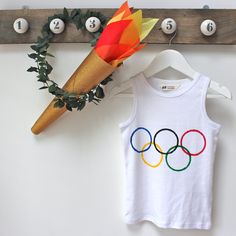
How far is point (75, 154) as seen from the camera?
3.20 feet

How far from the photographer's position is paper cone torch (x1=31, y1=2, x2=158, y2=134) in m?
0.77

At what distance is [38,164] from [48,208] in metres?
0.15

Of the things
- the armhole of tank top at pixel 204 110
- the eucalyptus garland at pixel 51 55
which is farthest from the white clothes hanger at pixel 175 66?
the eucalyptus garland at pixel 51 55

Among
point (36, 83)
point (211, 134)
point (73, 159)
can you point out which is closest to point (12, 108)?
point (36, 83)

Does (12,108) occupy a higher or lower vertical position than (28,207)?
higher

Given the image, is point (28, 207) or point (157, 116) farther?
point (28, 207)

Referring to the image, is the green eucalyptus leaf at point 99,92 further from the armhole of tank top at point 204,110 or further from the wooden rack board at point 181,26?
the armhole of tank top at point 204,110

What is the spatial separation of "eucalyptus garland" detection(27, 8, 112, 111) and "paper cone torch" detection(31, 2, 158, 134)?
1.2 inches

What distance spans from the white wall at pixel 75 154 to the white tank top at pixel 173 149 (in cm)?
7

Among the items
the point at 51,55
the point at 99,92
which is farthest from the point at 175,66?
the point at 51,55

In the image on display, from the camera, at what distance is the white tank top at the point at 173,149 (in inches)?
34.7

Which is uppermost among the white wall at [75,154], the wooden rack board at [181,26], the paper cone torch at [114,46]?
the wooden rack board at [181,26]

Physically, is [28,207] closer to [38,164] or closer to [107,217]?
[38,164]

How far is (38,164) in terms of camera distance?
0.99 meters
